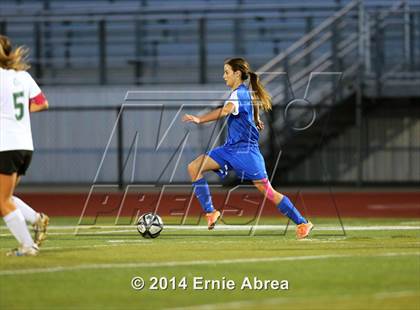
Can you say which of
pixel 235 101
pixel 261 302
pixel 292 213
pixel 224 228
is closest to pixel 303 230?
pixel 292 213

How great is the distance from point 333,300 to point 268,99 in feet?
16.0

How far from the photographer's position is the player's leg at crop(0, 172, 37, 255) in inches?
368

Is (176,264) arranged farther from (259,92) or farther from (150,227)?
(259,92)

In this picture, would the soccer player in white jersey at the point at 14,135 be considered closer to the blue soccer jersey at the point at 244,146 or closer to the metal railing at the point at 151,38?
the blue soccer jersey at the point at 244,146

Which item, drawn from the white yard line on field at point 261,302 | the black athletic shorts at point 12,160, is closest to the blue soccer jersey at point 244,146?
the black athletic shorts at point 12,160

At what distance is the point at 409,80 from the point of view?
2470cm

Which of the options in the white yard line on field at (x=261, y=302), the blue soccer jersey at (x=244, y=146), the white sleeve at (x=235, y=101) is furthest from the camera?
the blue soccer jersey at (x=244, y=146)

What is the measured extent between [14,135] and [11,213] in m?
0.67

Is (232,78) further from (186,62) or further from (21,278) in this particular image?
(186,62)

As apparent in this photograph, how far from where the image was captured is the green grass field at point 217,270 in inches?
283

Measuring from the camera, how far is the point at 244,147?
11.9 m

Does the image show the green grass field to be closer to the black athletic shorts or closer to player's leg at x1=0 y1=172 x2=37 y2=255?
player's leg at x1=0 y1=172 x2=37 y2=255

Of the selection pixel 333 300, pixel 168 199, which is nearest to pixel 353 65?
pixel 168 199

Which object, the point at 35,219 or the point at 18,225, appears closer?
the point at 18,225
